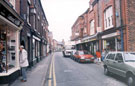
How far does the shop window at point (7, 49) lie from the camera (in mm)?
6980

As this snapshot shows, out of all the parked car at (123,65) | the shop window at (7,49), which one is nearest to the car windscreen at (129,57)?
the parked car at (123,65)

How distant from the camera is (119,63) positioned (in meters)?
7.20

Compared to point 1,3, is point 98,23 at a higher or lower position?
higher

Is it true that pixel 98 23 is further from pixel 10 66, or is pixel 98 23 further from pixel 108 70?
pixel 10 66

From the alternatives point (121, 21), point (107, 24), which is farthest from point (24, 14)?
point (107, 24)

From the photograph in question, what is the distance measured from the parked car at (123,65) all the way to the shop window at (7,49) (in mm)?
5992

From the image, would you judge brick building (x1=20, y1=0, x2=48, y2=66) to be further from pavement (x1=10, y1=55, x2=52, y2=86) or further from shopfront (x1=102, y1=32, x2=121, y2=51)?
shopfront (x1=102, y1=32, x2=121, y2=51)

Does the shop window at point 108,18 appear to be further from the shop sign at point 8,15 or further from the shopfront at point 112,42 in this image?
the shop sign at point 8,15

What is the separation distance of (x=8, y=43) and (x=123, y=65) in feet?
21.8

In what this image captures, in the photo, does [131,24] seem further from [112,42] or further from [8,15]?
[8,15]

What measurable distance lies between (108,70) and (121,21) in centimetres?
760

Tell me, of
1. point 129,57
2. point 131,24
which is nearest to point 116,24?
point 131,24

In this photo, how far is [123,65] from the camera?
6766mm

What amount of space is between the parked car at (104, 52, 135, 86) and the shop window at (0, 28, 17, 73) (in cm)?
599
